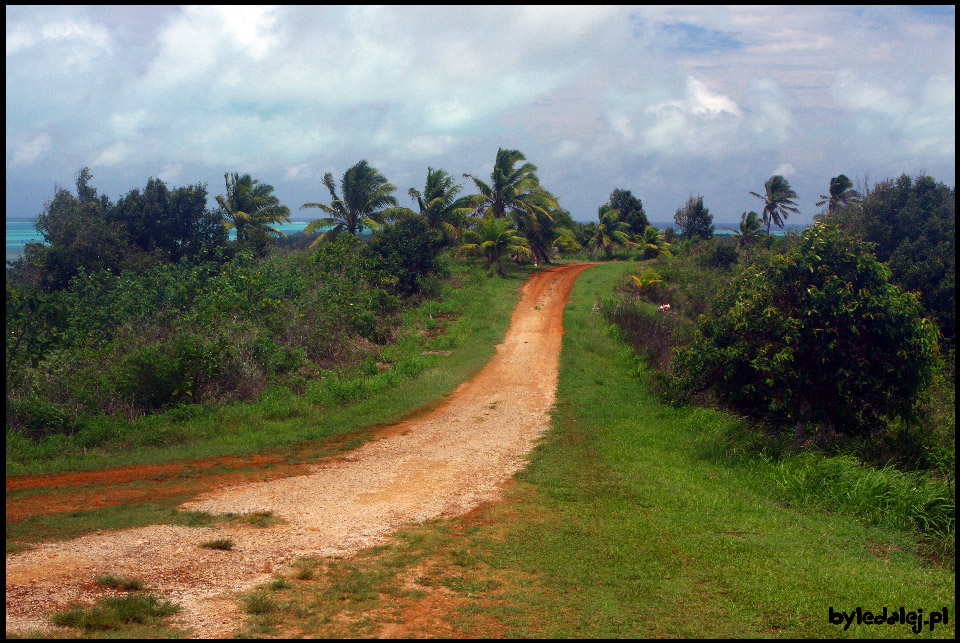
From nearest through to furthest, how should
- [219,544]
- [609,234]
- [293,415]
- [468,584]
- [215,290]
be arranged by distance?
[468,584] → [219,544] → [293,415] → [215,290] → [609,234]

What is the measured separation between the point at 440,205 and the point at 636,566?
83.2 feet

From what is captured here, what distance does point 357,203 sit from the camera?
28.8 meters

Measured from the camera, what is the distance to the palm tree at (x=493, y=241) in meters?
29.6

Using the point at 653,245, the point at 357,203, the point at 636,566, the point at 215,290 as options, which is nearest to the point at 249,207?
the point at 357,203

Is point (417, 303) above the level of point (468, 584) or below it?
above

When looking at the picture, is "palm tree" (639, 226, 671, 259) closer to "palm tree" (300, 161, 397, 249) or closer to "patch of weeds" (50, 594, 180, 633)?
"palm tree" (300, 161, 397, 249)

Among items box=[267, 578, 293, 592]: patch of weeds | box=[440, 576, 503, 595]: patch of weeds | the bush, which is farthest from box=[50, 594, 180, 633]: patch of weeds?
the bush

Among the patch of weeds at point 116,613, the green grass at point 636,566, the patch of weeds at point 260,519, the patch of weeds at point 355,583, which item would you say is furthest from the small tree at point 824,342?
the patch of weeds at point 116,613

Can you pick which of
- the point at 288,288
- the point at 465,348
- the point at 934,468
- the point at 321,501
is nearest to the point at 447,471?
the point at 321,501

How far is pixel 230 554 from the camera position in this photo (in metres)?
6.04

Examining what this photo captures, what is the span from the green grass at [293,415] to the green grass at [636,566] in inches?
179

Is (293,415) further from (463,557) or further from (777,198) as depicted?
(777,198)

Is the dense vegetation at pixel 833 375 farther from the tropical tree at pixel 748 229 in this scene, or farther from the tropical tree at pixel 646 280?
the tropical tree at pixel 748 229

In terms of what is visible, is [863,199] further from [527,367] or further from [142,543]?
[142,543]
